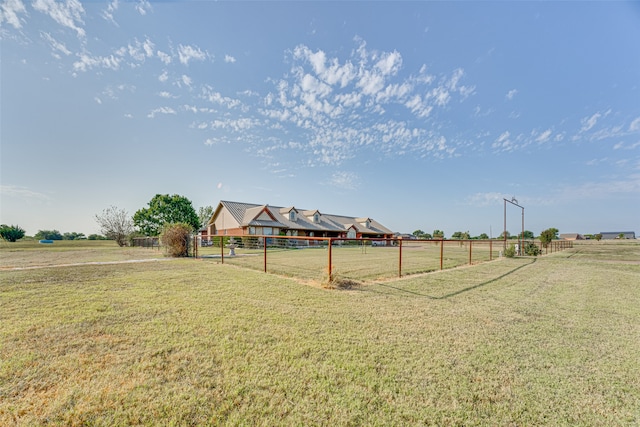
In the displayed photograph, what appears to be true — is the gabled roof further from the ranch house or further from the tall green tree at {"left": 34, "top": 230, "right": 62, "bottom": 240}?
the tall green tree at {"left": 34, "top": 230, "right": 62, "bottom": 240}

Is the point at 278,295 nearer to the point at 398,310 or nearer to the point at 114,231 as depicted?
the point at 398,310

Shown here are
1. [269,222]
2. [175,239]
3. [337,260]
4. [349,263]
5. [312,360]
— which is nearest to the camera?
[312,360]

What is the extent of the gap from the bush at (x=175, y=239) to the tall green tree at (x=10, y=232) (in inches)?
1726

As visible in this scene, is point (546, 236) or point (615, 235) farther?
point (615, 235)

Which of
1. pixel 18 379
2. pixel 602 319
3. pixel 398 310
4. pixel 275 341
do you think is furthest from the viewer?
pixel 398 310

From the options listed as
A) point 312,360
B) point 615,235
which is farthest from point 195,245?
point 615,235

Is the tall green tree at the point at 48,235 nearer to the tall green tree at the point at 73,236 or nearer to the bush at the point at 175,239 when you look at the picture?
the tall green tree at the point at 73,236

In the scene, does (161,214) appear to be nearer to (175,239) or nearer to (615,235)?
(175,239)

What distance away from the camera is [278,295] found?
5629mm

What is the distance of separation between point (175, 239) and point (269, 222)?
17362 millimetres

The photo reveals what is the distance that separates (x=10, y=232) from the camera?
37656 millimetres

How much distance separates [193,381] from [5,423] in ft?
4.10

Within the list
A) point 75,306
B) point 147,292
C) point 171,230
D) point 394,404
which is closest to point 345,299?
point 394,404

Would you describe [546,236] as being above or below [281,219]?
below
